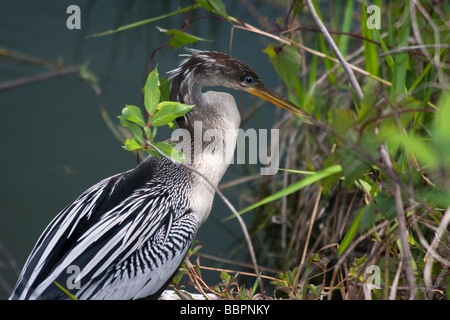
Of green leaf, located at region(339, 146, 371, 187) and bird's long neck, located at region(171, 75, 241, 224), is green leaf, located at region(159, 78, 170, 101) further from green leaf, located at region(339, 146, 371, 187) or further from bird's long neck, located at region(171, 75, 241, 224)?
green leaf, located at region(339, 146, 371, 187)

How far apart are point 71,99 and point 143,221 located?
1.64m

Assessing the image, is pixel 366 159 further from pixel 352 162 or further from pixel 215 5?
pixel 215 5

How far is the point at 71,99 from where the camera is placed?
2.99 meters

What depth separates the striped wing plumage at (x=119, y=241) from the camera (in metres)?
1.47

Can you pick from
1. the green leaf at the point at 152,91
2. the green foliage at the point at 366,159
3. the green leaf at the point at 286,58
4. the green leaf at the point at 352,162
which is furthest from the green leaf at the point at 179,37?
the green leaf at the point at 352,162

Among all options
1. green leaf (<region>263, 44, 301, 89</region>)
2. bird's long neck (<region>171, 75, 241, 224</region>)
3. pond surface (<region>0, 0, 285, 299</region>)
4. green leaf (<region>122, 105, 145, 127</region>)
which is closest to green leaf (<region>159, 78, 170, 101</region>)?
bird's long neck (<region>171, 75, 241, 224</region>)

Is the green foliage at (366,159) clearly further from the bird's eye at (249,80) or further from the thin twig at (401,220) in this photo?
the bird's eye at (249,80)

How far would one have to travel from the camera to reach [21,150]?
2.78 metres

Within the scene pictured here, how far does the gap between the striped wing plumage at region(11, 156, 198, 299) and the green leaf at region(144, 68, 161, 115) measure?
499 mm

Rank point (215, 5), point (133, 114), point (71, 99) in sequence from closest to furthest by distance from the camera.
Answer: point (133, 114), point (215, 5), point (71, 99)

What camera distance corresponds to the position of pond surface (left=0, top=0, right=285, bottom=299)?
2.63 metres

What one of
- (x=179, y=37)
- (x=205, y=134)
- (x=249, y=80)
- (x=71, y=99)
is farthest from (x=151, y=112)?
(x=71, y=99)
